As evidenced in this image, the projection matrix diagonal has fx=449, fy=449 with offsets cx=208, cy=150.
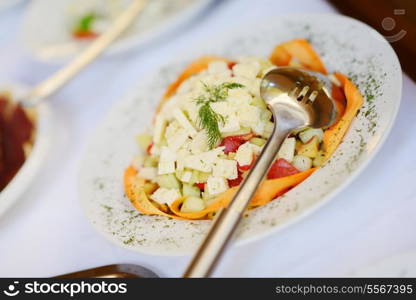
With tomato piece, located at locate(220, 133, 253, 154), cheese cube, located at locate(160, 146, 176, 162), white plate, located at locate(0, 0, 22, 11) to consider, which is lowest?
cheese cube, located at locate(160, 146, 176, 162)

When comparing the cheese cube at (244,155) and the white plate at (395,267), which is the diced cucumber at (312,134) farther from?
the white plate at (395,267)

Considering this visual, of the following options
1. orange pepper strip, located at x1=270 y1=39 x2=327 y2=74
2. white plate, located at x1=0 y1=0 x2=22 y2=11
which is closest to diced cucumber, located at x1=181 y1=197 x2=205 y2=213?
orange pepper strip, located at x1=270 y1=39 x2=327 y2=74

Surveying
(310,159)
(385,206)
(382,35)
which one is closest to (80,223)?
(310,159)

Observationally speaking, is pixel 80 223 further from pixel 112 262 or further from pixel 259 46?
pixel 259 46

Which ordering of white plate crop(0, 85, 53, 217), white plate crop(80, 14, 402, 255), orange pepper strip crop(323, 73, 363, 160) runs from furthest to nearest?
white plate crop(0, 85, 53, 217) < orange pepper strip crop(323, 73, 363, 160) < white plate crop(80, 14, 402, 255)

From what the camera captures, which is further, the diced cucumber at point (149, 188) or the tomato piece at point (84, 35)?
the tomato piece at point (84, 35)

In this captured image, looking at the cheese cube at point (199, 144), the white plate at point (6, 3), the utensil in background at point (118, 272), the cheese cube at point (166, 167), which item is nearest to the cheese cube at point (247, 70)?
the cheese cube at point (199, 144)

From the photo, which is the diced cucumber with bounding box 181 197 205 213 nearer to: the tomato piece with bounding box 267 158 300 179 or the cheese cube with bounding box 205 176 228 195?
the cheese cube with bounding box 205 176 228 195
